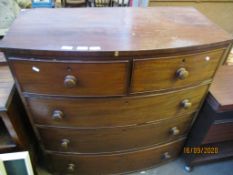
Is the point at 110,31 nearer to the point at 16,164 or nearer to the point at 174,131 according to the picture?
the point at 174,131

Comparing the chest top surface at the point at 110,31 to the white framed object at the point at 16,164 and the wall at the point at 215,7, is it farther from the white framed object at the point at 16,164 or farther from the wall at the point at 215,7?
the wall at the point at 215,7

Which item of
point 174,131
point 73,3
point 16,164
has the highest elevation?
point 73,3

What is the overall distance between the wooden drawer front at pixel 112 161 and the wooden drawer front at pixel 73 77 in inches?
18.4

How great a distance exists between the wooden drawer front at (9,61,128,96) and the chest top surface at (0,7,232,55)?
0.06 m

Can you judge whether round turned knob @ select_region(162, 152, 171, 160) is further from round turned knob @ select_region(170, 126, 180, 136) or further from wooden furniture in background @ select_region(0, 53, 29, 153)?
wooden furniture in background @ select_region(0, 53, 29, 153)

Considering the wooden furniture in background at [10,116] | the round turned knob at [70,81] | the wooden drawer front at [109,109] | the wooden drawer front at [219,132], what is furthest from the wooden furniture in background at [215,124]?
the wooden furniture in background at [10,116]

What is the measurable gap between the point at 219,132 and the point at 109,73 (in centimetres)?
78

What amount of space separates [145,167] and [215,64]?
2.54 feet

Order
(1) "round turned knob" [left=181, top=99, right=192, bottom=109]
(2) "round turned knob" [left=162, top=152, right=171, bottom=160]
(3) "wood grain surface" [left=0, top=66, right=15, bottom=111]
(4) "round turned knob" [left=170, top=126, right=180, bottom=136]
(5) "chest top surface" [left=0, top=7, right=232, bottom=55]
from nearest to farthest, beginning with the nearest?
(5) "chest top surface" [left=0, top=7, right=232, bottom=55], (3) "wood grain surface" [left=0, top=66, right=15, bottom=111], (1) "round turned knob" [left=181, top=99, right=192, bottom=109], (4) "round turned knob" [left=170, top=126, right=180, bottom=136], (2) "round turned knob" [left=162, top=152, right=171, bottom=160]

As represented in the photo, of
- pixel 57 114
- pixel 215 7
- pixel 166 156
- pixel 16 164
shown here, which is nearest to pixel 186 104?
pixel 166 156

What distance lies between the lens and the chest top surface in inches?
24.9

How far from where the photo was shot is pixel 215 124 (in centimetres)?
101

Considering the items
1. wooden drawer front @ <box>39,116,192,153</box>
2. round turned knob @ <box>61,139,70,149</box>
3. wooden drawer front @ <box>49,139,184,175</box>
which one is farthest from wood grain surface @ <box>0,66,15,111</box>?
wooden drawer front @ <box>49,139,184,175</box>

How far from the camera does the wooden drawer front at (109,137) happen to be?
2.95ft
